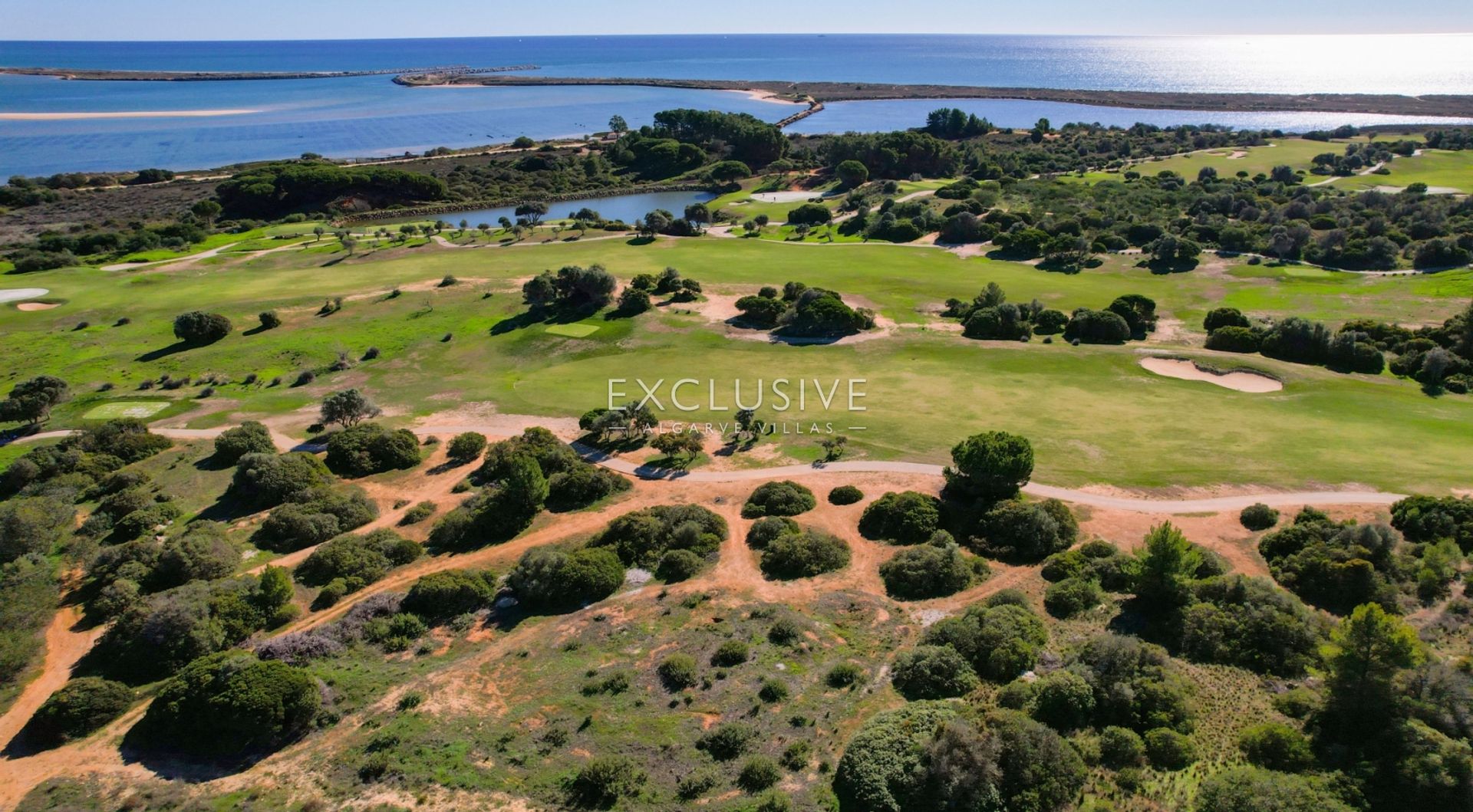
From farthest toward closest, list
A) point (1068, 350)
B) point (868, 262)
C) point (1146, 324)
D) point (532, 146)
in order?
point (532, 146) < point (868, 262) < point (1146, 324) < point (1068, 350)

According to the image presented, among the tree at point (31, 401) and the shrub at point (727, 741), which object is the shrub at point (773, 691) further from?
the tree at point (31, 401)

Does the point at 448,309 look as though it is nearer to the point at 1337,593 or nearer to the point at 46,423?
the point at 46,423

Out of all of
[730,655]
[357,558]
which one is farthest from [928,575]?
[357,558]

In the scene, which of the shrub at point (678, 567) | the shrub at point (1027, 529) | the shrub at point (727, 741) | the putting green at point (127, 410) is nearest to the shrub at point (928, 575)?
the shrub at point (1027, 529)

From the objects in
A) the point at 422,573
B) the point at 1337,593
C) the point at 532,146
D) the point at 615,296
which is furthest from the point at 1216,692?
the point at 532,146

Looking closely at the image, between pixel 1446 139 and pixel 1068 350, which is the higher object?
pixel 1446 139

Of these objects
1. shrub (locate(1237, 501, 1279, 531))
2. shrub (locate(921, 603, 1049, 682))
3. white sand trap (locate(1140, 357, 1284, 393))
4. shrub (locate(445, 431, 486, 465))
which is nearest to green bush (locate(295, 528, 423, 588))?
shrub (locate(445, 431, 486, 465))

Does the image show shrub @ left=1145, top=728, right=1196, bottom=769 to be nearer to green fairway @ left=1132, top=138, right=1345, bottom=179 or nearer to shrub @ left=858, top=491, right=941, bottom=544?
shrub @ left=858, top=491, right=941, bottom=544
